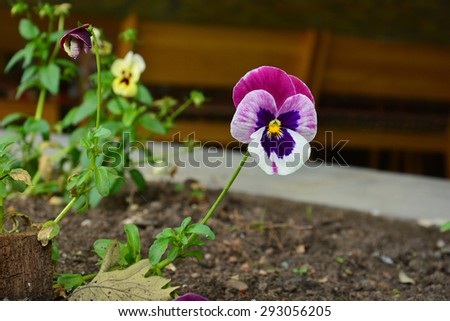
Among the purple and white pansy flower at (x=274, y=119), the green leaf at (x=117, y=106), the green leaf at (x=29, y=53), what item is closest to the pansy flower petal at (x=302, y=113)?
the purple and white pansy flower at (x=274, y=119)

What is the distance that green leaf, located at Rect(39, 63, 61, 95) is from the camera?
6.67 feet

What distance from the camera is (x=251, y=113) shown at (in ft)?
3.84

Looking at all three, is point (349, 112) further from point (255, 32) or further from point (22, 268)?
point (22, 268)

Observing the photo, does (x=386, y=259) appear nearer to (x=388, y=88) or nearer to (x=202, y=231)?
(x=202, y=231)

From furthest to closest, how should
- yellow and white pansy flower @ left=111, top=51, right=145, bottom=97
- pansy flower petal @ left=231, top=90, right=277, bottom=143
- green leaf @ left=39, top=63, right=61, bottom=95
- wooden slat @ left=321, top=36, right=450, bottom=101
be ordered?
wooden slat @ left=321, top=36, right=450, bottom=101 → green leaf @ left=39, top=63, right=61, bottom=95 → yellow and white pansy flower @ left=111, top=51, right=145, bottom=97 → pansy flower petal @ left=231, top=90, right=277, bottom=143

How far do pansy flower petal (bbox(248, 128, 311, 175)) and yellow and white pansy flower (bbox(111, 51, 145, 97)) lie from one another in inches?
31.5

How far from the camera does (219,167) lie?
10.5ft

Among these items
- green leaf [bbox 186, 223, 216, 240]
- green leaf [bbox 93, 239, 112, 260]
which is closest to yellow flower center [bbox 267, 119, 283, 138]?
green leaf [bbox 186, 223, 216, 240]

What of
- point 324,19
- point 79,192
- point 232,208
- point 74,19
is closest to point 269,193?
point 232,208

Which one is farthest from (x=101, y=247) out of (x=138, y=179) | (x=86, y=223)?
(x=138, y=179)

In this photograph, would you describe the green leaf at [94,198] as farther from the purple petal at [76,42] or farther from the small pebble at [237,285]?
the purple petal at [76,42]

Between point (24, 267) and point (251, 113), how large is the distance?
0.46 m

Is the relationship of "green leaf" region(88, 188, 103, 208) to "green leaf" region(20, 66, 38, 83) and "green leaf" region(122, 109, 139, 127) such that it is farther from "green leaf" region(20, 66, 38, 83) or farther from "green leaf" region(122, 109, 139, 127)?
"green leaf" region(20, 66, 38, 83)

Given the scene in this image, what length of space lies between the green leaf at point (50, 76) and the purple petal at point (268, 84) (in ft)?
3.17
